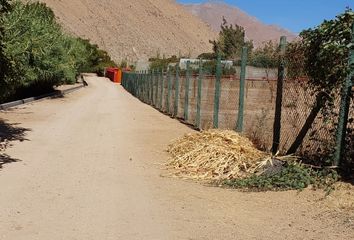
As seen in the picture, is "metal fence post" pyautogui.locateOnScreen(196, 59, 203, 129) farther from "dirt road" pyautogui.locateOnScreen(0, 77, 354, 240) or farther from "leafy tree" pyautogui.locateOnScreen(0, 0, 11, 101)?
"leafy tree" pyautogui.locateOnScreen(0, 0, 11, 101)

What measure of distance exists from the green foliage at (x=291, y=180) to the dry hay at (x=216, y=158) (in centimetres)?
40

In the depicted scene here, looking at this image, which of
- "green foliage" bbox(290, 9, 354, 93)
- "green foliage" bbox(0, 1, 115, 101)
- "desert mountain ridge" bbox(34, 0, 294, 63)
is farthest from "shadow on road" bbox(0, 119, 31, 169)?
"desert mountain ridge" bbox(34, 0, 294, 63)

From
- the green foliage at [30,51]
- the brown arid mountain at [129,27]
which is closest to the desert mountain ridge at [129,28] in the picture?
the brown arid mountain at [129,27]

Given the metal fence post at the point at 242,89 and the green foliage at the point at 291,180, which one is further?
the metal fence post at the point at 242,89

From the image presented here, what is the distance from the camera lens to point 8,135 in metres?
13.6

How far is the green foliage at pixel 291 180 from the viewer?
7932mm

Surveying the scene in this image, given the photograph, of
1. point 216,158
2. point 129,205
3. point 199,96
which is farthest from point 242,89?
point 129,205

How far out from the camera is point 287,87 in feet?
32.9

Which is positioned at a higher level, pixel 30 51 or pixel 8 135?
pixel 30 51

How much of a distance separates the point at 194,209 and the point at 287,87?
402 cm

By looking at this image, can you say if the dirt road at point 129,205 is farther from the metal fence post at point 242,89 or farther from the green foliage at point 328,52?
the green foliage at point 328,52

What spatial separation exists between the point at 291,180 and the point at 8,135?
7907mm

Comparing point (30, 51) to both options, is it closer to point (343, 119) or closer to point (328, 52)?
point (328, 52)

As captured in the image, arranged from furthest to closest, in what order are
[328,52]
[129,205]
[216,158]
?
1. [216,158]
2. [328,52]
3. [129,205]
